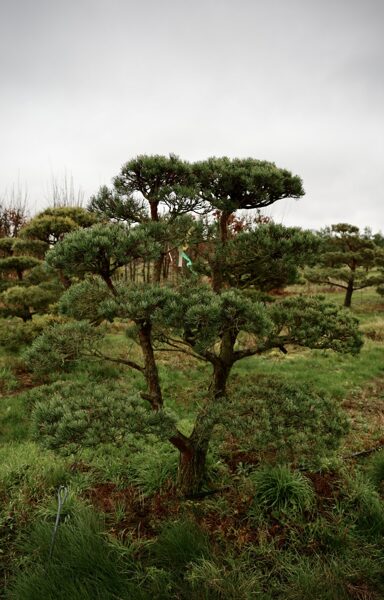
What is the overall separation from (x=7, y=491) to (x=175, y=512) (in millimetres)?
2098

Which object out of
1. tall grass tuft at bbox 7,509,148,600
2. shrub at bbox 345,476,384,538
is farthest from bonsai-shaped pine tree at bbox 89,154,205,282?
shrub at bbox 345,476,384,538

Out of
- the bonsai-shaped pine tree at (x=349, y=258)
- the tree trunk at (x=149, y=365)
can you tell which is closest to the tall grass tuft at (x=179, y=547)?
the tree trunk at (x=149, y=365)

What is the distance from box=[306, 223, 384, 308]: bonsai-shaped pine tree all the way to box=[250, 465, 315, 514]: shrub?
521 inches

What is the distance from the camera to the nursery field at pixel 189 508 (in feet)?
10.4

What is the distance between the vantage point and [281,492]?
409cm

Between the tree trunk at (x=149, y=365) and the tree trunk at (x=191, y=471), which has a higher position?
the tree trunk at (x=149, y=365)

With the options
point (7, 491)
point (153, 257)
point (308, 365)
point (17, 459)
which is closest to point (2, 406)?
point (17, 459)

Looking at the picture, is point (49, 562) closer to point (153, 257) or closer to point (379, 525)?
point (153, 257)

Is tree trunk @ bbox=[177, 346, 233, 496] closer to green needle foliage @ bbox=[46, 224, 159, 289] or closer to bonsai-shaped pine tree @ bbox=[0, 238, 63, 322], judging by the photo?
green needle foliage @ bbox=[46, 224, 159, 289]

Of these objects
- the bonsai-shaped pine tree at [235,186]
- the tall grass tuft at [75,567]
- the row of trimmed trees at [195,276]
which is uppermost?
the bonsai-shaped pine tree at [235,186]

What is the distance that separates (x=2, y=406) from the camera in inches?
263

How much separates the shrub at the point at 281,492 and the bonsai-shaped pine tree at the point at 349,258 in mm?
13229

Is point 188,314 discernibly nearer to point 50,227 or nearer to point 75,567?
point 75,567

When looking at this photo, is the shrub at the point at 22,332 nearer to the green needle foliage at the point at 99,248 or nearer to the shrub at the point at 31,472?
the shrub at the point at 31,472
